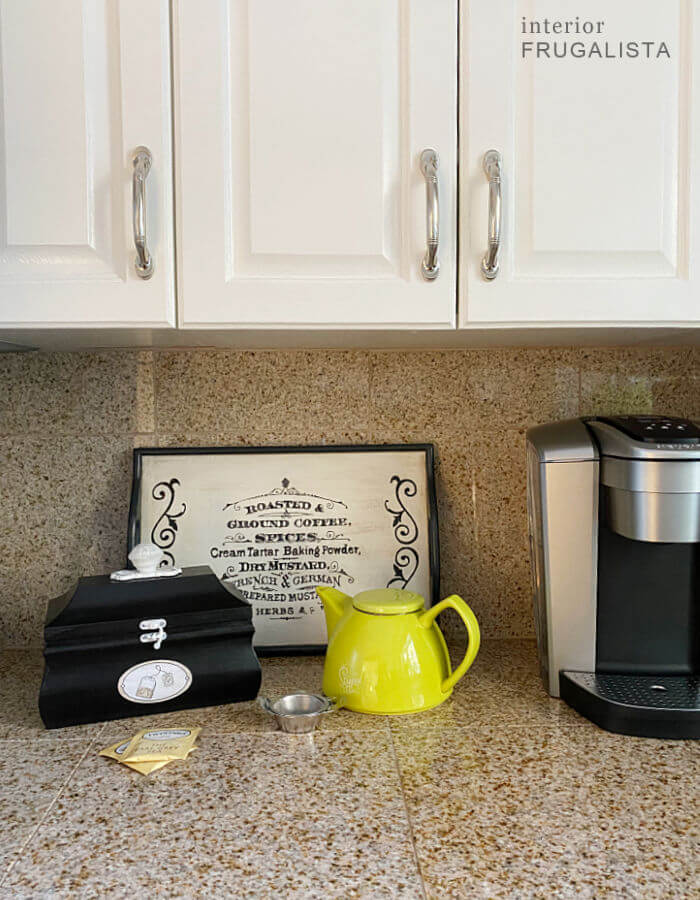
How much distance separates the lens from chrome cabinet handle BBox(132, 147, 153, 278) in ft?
3.16

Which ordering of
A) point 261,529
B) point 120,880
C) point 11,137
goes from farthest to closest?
point 261,529
point 11,137
point 120,880

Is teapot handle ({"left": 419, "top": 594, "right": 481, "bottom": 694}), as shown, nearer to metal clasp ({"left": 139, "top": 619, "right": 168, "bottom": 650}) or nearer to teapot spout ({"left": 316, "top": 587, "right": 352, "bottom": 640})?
teapot spout ({"left": 316, "top": 587, "right": 352, "bottom": 640})

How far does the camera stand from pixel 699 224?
1.02m

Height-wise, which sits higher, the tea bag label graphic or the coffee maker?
the coffee maker

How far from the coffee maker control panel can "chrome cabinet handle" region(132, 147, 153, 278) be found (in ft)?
2.15

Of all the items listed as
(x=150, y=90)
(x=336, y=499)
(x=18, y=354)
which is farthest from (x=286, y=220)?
(x=18, y=354)

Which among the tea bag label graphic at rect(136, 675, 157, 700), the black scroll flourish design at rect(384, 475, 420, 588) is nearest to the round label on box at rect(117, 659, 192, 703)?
the tea bag label graphic at rect(136, 675, 157, 700)

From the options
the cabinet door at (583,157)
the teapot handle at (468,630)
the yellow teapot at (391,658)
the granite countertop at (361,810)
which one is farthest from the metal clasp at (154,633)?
→ the cabinet door at (583,157)

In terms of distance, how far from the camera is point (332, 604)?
116 cm

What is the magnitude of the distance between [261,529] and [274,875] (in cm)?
67

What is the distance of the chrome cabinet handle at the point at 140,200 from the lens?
3.16 ft

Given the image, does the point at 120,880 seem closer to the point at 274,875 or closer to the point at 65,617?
the point at 274,875

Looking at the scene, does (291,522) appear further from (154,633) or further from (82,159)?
(82,159)

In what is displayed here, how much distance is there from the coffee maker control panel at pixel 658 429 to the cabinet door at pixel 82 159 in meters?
0.62
